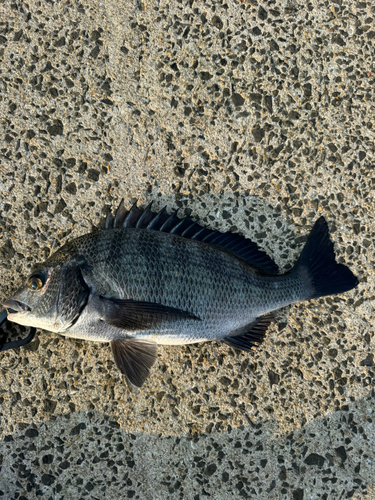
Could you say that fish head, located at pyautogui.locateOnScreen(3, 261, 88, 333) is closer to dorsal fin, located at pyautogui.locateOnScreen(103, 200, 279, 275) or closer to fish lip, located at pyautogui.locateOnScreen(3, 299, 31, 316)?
fish lip, located at pyautogui.locateOnScreen(3, 299, 31, 316)

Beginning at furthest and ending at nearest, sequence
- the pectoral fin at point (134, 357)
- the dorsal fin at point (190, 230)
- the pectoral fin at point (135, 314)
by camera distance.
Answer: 1. the dorsal fin at point (190, 230)
2. the pectoral fin at point (134, 357)
3. the pectoral fin at point (135, 314)

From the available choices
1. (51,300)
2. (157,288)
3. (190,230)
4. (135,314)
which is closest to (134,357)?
(135,314)

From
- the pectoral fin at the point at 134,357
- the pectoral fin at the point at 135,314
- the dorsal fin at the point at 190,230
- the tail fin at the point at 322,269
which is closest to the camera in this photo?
the pectoral fin at the point at 135,314

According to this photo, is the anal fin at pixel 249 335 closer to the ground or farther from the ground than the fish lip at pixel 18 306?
farther from the ground

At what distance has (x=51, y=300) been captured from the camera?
6.75 feet

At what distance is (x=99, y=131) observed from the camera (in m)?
2.57

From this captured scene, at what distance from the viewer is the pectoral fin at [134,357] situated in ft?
7.09

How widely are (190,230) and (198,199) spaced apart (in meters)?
0.34

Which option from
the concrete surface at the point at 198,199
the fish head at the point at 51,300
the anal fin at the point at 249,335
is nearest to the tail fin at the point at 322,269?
the concrete surface at the point at 198,199

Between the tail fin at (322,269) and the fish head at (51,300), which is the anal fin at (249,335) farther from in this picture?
the fish head at (51,300)

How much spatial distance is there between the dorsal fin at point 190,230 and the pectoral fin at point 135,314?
47 centimetres

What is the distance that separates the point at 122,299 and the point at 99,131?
1191mm

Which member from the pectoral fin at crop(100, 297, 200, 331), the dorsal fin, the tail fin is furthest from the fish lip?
the tail fin

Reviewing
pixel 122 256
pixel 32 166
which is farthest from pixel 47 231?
pixel 122 256
